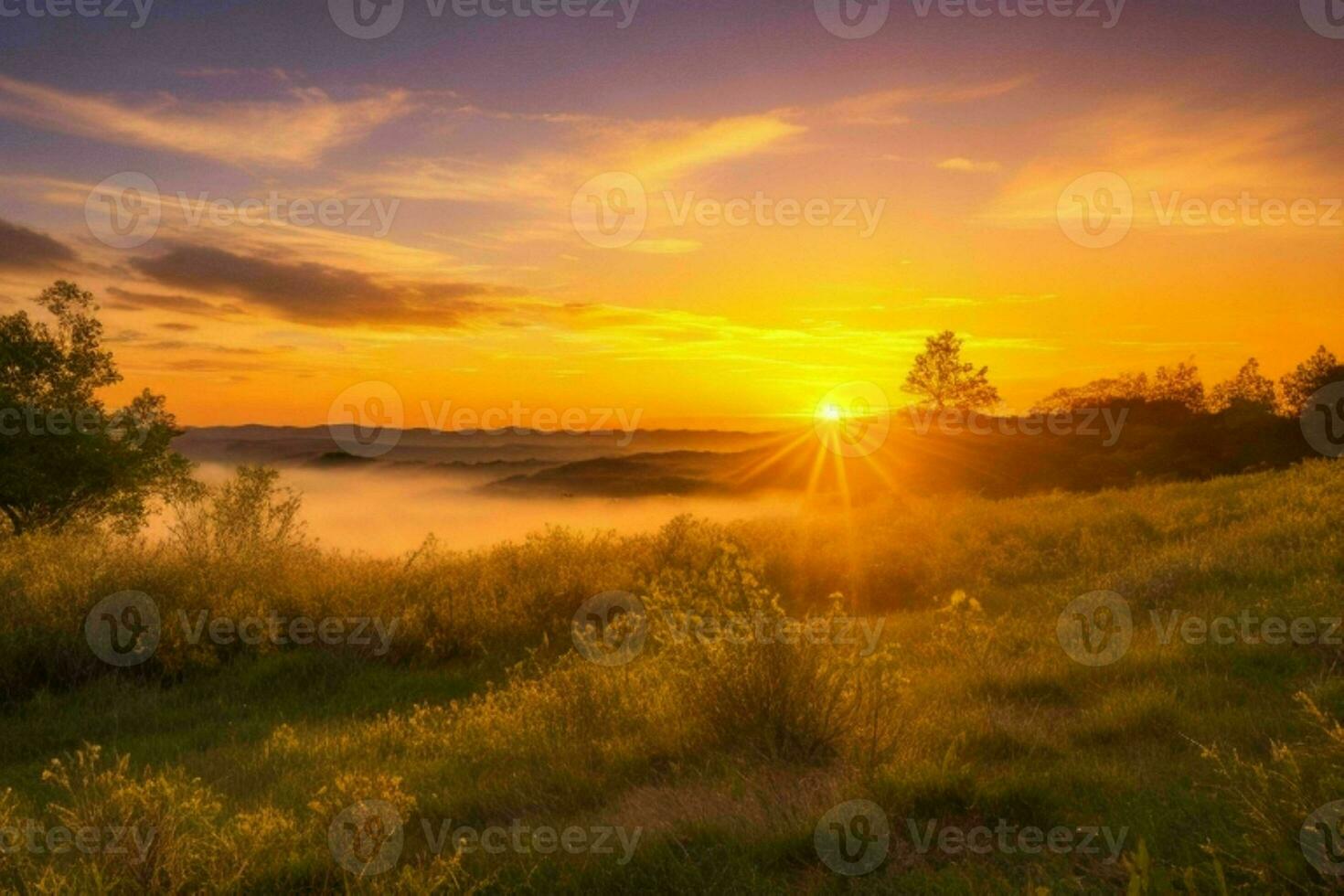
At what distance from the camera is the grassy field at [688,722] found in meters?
4.47

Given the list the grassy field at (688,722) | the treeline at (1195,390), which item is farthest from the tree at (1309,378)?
the grassy field at (688,722)

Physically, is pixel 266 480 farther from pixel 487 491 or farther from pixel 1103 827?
pixel 487 491

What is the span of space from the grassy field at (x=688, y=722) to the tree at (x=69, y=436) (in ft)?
33.4

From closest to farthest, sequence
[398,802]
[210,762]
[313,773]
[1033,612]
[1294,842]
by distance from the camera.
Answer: [1294,842], [398,802], [313,773], [210,762], [1033,612]

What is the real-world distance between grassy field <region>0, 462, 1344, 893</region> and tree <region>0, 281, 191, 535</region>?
33.4ft

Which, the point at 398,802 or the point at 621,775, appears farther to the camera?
the point at 621,775

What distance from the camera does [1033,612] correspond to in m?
10.7

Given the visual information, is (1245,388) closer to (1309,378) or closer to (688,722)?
(1309,378)

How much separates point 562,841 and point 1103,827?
9.07 feet

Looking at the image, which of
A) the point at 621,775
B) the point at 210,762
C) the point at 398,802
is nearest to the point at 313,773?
the point at 210,762

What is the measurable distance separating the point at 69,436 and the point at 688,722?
2232cm

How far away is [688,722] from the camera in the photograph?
6.47 meters

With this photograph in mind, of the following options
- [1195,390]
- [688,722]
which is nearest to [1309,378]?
[1195,390]

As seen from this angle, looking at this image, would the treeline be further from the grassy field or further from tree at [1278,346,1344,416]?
the grassy field
